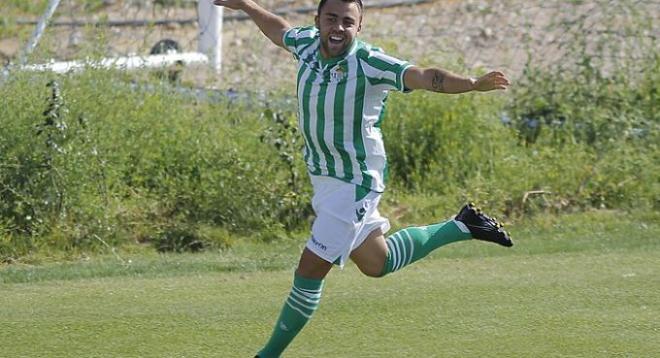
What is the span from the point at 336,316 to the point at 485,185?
273 cm

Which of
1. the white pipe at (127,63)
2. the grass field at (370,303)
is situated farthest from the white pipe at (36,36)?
the grass field at (370,303)

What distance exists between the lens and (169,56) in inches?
390

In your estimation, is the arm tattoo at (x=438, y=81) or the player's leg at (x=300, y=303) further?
the player's leg at (x=300, y=303)

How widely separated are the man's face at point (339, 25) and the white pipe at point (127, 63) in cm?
356

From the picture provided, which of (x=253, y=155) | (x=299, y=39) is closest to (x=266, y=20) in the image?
(x=299, y=39)

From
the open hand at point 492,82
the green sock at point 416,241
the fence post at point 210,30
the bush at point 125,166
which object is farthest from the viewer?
the fence post at point 210,30

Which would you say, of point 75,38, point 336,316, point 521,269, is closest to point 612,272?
point 521,269

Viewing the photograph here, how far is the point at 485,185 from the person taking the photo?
9.13 m

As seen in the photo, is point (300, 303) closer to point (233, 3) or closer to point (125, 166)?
point (233, 3)

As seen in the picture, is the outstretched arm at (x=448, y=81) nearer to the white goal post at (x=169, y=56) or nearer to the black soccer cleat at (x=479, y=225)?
the black soccer cleat at (x=479, y=225)

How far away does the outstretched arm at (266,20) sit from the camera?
255 inches

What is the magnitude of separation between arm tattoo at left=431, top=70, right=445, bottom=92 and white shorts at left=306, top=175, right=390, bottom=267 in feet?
1.99

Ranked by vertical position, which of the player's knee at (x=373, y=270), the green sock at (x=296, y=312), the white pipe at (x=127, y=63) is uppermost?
the white pipe at (x=127, y=63)

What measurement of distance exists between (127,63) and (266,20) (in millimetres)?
3107
